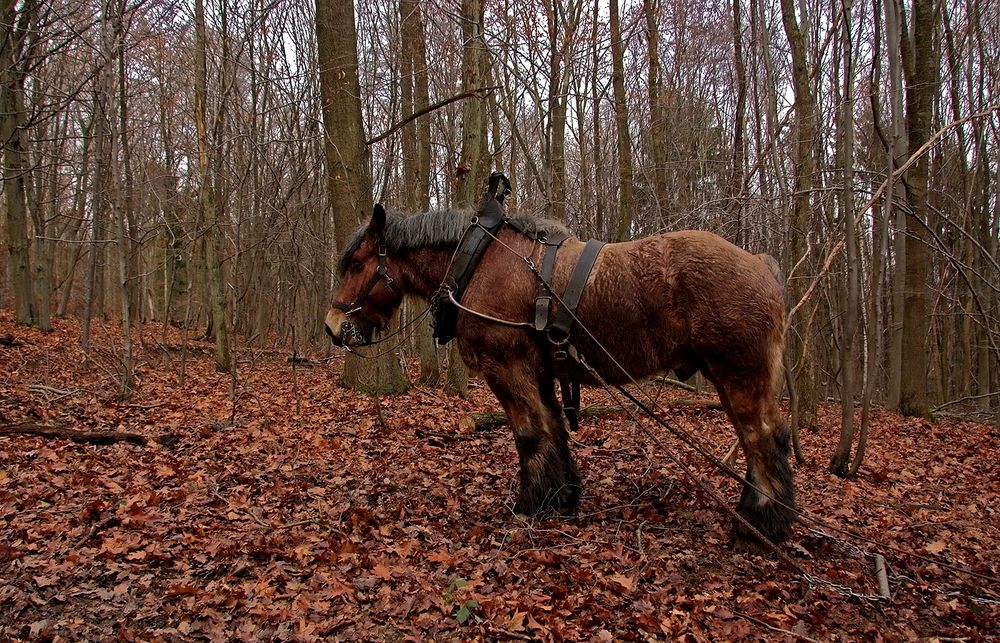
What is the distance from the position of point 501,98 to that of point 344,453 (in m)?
13.1

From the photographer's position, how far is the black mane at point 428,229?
186 inches

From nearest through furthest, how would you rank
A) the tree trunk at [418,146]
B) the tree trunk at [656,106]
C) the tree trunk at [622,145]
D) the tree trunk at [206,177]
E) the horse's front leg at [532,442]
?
the horse's front leg at [532,442] → the tree trunk at [418,146] → the tree trunk at [206,177] → the tree trunk at [622,145] → the tree trunk at [656,106]

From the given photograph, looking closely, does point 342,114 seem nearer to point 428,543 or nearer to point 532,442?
point 532,442

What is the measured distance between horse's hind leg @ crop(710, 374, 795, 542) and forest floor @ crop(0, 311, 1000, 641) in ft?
0.53

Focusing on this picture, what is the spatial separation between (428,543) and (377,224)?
2.49m

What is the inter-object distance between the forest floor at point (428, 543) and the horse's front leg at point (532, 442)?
0.18 meters

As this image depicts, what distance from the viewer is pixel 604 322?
4.28 meters

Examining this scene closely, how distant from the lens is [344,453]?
20.7 ft

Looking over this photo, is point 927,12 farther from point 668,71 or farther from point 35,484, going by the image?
point 35,484

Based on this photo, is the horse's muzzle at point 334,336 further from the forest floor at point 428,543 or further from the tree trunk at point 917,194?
the tree trunk at point 917,194

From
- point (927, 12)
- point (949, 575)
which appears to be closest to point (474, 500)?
point (949, 575)

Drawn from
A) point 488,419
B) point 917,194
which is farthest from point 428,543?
point 917,194

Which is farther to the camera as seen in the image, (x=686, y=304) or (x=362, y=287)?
(x=362, y=287)

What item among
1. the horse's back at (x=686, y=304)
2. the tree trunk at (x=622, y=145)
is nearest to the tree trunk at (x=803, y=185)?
the tree trunk at (x=622, y=145)
